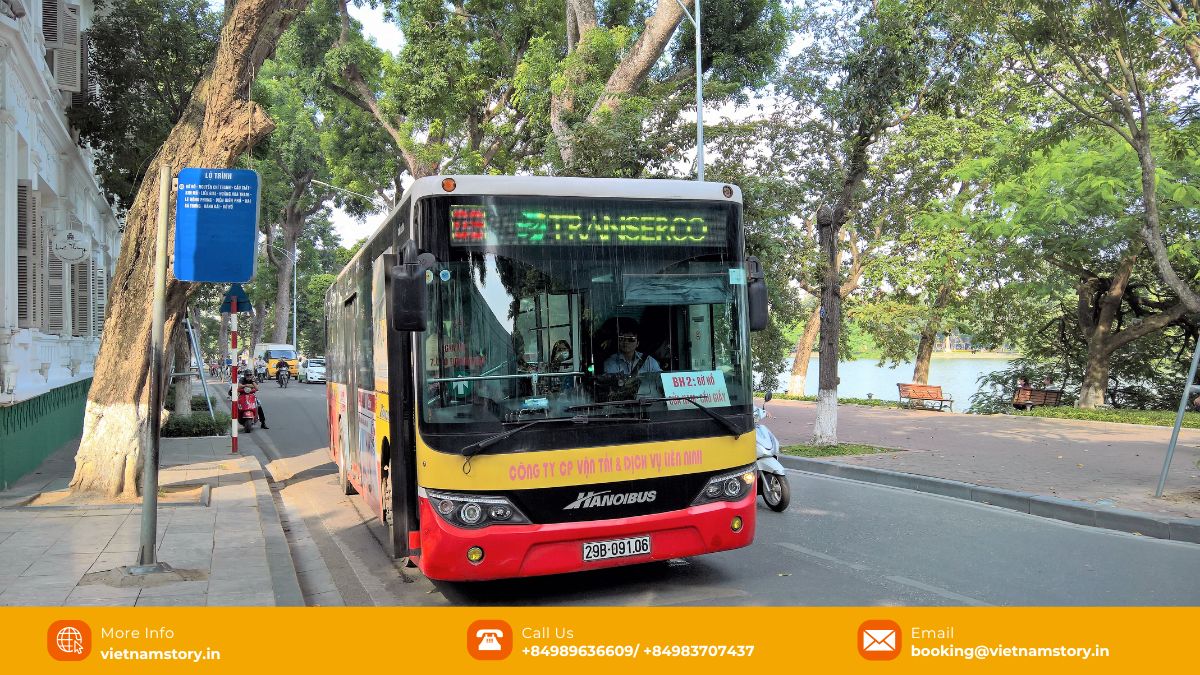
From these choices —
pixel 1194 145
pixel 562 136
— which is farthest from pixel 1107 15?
pixel 562 136

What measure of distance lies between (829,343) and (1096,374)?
13733 mm

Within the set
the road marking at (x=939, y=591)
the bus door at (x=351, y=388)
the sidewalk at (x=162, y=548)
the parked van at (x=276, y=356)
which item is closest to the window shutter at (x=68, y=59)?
the sidewalk at (x=162, y=548)

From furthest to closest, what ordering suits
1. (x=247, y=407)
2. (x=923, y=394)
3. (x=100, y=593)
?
(x=923, y=394) → (x=247, y=407) → (x=100, y=593)

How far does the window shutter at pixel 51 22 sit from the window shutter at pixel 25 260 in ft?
9.38

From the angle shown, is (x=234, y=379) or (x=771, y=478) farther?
(x=234, y=379)

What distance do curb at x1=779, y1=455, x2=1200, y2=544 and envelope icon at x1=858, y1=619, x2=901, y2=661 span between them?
522cm

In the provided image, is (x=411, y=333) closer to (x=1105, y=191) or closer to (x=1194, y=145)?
(x=1194, y=145)

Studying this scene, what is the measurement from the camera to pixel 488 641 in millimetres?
4230

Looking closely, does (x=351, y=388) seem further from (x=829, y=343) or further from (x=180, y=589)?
(x=829, y=343)

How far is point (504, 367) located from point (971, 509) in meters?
6.05

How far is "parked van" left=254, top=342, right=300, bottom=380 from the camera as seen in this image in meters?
46.6

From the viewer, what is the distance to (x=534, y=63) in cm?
2256

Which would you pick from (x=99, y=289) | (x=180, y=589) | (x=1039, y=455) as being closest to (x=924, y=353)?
(x=1039, y=455)

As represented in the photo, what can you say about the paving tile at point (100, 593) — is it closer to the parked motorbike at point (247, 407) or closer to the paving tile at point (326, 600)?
the paving tile at point (326, 600)
